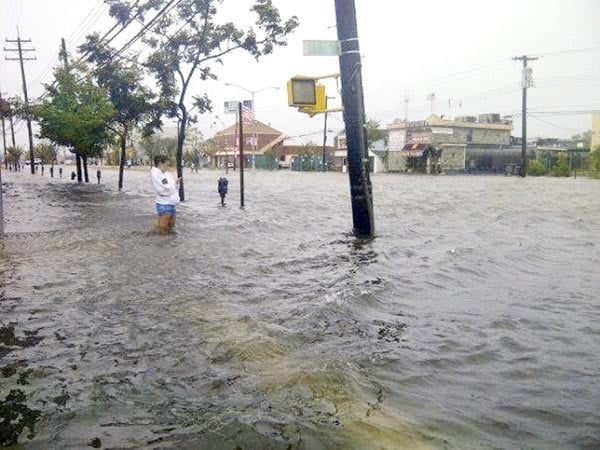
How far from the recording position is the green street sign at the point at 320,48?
9266 mm

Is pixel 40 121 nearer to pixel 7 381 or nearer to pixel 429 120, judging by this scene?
pixel 7 381

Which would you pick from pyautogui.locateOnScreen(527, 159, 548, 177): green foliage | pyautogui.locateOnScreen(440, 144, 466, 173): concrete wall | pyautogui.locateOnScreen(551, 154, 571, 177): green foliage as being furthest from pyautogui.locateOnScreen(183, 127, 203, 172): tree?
pyautogui.locateOnScreen(551, 154, 571, 177): green foliage

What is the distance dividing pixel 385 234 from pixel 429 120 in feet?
183

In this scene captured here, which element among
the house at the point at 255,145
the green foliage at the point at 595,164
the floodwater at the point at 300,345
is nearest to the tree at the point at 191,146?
the house at the point at 255,145

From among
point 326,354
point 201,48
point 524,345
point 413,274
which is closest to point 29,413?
point 326,354

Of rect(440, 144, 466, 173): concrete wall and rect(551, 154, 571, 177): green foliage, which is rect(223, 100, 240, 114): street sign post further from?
rect(440, 144, 466, 173): concrete wall

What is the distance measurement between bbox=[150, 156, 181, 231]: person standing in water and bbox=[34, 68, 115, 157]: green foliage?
44.2 ft

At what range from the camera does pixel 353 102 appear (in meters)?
9.73

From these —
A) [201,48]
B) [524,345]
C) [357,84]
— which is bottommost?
[524,345]

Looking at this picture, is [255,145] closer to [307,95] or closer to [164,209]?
[164,209]

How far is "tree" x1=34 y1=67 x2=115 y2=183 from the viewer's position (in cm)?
2350

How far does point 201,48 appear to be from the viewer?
18.0 meters

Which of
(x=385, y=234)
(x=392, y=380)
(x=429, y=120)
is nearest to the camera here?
(x=392, y=380)

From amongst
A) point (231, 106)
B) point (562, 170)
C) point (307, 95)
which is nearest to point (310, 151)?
point (562, 170)
